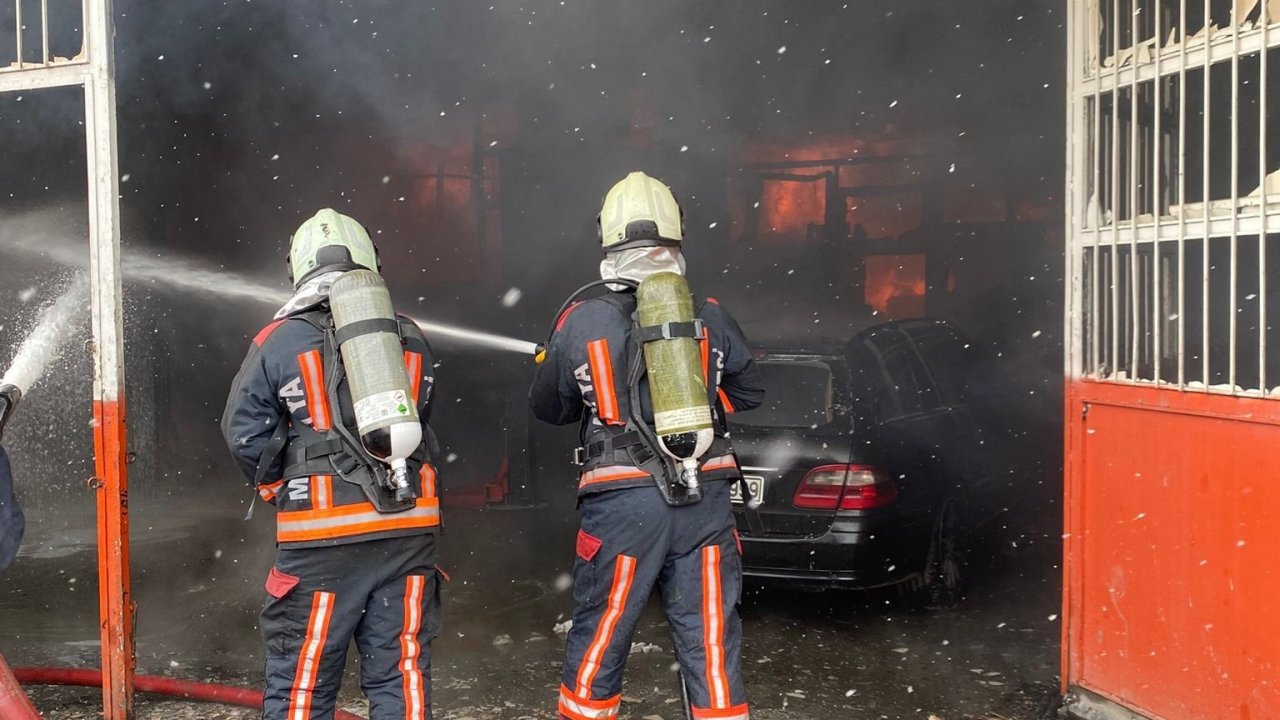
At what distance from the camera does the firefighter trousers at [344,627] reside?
10.3 feet

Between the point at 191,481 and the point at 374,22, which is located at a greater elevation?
the point at 374,22

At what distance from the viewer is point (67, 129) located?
31.3 feet

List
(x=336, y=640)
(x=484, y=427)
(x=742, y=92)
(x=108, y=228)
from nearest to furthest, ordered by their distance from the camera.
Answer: (x=336, y=640)
(x=108, y=228)
(x=484, y=427)
(x=742, y=92)

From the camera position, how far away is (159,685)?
4.48 meters

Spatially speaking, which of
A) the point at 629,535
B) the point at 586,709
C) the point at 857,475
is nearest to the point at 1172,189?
the point at 857,475

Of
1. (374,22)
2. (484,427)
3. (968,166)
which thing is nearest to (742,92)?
(968,166)

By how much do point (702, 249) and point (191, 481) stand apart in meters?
5.93

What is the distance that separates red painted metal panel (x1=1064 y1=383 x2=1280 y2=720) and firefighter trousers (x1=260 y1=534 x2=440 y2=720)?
254cm

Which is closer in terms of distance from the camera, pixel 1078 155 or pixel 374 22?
pixel 1078 155

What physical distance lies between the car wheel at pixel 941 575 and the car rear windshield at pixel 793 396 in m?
0.97

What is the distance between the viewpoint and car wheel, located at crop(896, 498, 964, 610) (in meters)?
6.00

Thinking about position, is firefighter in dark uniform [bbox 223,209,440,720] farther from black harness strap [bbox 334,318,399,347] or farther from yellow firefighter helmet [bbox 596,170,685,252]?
yellow firefighter helmet [bbox 596,170,685,252]

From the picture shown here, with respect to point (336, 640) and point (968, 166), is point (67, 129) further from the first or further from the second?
point (968, 166)

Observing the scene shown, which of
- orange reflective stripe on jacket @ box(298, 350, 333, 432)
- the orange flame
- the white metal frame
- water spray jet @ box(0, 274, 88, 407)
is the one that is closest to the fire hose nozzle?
the white metal frame
